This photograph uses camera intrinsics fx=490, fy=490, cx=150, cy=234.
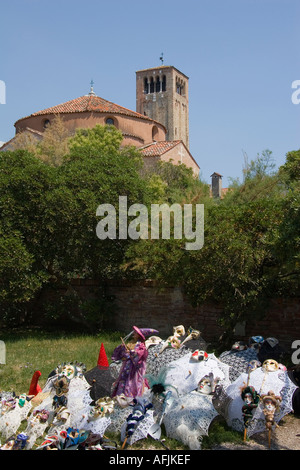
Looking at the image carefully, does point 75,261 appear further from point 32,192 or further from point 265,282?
point 265,282

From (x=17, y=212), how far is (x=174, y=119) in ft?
168

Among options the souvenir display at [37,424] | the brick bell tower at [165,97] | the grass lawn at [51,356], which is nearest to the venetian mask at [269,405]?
the grass lawn at [51,356]

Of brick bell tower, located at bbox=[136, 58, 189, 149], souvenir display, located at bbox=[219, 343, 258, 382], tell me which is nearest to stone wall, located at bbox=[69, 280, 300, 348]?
souvenir display, located at bbox=[219, 343, 258, 382]

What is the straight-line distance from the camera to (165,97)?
2442 inches

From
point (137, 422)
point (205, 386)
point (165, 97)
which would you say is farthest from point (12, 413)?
point (165, 97)

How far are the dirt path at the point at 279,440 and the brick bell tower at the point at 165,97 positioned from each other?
56.1 metres

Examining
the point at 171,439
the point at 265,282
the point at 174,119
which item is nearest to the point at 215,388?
the point at 171,439

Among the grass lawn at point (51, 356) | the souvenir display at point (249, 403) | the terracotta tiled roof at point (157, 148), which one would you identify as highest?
the terracotta tiled roof at point (157, 148)

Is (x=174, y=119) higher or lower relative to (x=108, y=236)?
higher

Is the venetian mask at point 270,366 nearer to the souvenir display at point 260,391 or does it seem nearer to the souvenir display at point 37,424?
the souvenir display at point 260,391

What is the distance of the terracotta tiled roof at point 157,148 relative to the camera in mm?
32281

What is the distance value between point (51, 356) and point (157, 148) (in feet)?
78.7

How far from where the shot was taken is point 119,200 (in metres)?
13.9

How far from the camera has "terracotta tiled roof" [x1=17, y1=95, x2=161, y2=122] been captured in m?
33.6
